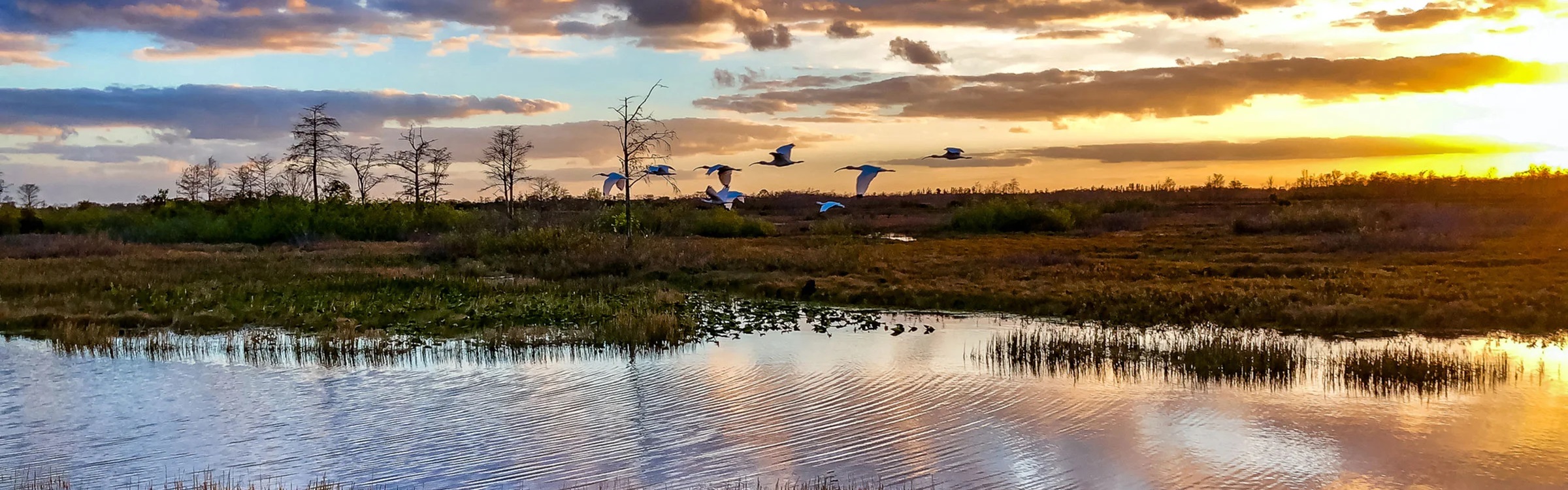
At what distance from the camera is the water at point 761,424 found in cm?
898

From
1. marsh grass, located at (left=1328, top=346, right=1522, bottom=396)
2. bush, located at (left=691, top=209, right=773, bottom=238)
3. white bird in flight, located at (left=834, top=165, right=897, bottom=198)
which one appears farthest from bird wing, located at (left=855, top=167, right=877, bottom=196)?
bush, located at (left=691, top=209, right=773, bottom=238)

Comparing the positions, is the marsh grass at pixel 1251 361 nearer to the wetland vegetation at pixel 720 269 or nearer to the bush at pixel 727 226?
the wetland vegetation at pixel 720 269

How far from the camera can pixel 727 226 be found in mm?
46594

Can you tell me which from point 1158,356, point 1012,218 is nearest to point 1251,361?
point 1158,356

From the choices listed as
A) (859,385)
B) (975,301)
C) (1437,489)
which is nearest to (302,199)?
(975,301)

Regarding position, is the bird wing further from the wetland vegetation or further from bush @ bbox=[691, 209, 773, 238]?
bush @ bbox=[691, 209, 773, 238]

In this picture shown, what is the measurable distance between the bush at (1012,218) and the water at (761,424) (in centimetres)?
3170

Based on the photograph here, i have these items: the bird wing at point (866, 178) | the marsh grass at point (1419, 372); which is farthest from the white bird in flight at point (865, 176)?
the marsh grass at point (1419, 372)

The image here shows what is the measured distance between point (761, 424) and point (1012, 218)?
125 ft

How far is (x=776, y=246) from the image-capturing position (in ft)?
120

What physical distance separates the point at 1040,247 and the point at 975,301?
13.2m

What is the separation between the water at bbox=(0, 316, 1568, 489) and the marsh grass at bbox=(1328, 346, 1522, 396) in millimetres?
186

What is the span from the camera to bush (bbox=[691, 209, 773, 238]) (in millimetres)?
46562

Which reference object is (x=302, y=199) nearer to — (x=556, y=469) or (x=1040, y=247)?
(x=1040, y=247)
